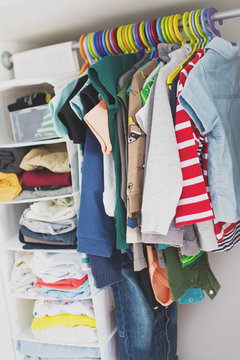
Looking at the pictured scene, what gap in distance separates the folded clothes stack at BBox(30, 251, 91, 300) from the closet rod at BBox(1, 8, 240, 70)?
0.78 m

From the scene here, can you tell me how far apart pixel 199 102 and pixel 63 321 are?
42.5 inches

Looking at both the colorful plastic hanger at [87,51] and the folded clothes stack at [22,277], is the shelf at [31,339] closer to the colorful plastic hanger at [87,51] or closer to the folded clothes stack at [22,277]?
the folded clothes stack at [22,277]

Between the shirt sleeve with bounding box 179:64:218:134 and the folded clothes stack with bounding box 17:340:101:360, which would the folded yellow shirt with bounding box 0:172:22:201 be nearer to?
the folded clothes stack with bounding box 17:340:101:360

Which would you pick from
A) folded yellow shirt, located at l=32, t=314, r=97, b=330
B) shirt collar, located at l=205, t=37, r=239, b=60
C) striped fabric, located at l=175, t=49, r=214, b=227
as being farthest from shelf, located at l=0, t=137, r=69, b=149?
folded yellow shirt, located at l=32, t=314, r=97, b=330

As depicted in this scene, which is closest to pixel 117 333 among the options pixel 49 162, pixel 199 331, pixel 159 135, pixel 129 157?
pixel 199 331

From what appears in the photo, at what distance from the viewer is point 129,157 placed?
1.18 m

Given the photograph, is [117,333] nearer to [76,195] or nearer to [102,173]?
[76,195]

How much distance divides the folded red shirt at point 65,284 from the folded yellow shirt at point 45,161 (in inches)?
17.2

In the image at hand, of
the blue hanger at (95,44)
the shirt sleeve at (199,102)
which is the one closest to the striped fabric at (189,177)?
the shirt sleeve at (199,102)

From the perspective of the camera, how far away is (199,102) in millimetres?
1071

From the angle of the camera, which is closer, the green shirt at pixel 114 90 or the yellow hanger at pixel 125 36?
the green shirt at pixel 114 90

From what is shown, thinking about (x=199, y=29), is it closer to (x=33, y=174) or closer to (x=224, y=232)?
(x=224, y=232)

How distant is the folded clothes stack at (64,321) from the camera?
63.4 inches

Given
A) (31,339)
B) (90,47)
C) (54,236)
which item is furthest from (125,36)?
(31,339)
